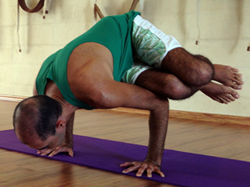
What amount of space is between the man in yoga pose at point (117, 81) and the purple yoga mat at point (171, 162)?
→ 3.6 inches

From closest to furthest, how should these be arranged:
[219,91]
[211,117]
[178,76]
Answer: [178,76] < [219,91] < [211,117]

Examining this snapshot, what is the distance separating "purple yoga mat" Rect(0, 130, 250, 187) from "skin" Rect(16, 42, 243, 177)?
0.26 ft

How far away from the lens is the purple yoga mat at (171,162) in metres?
1.34

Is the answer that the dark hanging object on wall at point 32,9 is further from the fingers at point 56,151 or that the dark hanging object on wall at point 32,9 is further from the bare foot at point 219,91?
the bare foot at point 219,91

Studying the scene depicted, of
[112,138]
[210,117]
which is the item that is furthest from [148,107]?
[210,117]

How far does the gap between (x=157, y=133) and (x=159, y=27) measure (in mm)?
2019

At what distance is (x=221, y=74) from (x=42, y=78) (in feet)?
3.16

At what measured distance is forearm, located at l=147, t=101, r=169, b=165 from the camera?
1.45m

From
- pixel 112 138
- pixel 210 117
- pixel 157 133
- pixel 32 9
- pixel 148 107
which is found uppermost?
pixel 32 9

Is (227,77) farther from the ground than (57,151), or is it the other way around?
(227,77)

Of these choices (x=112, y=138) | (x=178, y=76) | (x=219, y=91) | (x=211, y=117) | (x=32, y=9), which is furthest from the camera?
(x=32, y=9)

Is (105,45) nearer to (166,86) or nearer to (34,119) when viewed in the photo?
(166,86)

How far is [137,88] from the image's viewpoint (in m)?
1.46

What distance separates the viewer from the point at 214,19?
2957mm
